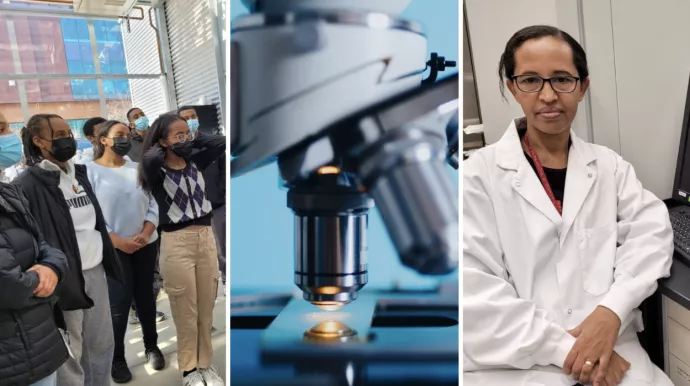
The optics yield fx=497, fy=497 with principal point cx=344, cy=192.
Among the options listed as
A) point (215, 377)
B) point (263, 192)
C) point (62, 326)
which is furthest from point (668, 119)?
point (62, 326)

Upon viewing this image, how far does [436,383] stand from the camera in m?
0.89

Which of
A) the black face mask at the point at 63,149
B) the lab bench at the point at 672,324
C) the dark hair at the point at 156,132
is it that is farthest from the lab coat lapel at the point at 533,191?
the black face mask at the point at 63,149


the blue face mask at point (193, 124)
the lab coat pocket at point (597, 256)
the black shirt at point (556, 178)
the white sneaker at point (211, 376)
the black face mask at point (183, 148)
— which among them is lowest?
the white sneaker at point (211, 376)

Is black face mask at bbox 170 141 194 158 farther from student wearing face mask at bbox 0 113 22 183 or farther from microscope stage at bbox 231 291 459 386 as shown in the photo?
microscope stage at bbox 231 291 459 386

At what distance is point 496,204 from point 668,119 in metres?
0.92

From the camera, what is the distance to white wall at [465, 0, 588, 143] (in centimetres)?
168

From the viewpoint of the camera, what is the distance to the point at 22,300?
1157 millimetres

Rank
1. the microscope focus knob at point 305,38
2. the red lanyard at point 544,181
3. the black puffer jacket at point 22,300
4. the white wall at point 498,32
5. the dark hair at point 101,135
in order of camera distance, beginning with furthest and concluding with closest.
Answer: the white wall at point 498,32 → the red lanyard at point 544,181 → the dark hair at point 101,135 → the black puffer jacket at point 22,300 → the microscope focus knob at point 305,38

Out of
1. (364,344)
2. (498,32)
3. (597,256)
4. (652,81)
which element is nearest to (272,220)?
(364,344)

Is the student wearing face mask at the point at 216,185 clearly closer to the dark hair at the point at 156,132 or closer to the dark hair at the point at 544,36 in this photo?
the dark hair at the point at 156,132

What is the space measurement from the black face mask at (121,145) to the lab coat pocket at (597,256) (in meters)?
1.27

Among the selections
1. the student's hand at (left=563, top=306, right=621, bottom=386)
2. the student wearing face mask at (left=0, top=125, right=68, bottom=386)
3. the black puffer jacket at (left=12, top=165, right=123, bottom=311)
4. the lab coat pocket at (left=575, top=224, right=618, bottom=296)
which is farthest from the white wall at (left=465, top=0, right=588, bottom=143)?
the student wearing face mask at (left=0, top=125, right=68, bottom=386)

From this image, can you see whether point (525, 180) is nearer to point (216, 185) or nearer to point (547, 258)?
point (547, 258)

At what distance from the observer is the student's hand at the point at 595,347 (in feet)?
4.19
